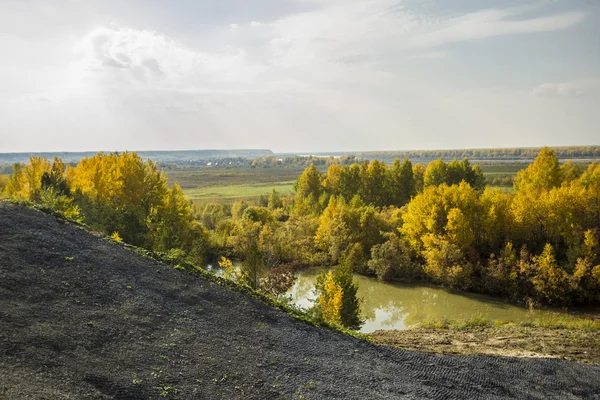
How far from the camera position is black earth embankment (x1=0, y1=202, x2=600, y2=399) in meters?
10.5

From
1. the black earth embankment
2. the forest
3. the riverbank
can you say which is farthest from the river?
the black earth embankment

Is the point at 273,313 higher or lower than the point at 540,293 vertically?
higher

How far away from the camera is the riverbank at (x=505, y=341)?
20256 millimetres

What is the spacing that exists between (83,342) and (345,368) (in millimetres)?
8124

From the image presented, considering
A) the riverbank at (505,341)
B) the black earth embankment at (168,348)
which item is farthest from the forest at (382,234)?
the black earth embankment at (168,348)

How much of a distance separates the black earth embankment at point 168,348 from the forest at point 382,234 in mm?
8315

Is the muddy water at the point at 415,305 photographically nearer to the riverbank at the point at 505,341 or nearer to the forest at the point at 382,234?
the forest at the point at 382,234

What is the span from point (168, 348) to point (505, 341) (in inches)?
746

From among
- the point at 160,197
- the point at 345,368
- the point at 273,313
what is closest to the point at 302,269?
the point at 160,197

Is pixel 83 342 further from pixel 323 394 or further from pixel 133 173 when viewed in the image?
pixel 133 173

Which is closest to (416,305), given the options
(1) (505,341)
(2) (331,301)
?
(1) (505,341)

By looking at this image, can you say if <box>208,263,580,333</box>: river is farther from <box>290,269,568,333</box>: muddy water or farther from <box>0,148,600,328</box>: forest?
<box>0,148,600,328</box>: forest

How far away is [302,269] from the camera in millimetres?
48250

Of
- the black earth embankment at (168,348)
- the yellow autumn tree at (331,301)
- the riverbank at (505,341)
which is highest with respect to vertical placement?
the black earth embankment at (168,348)
